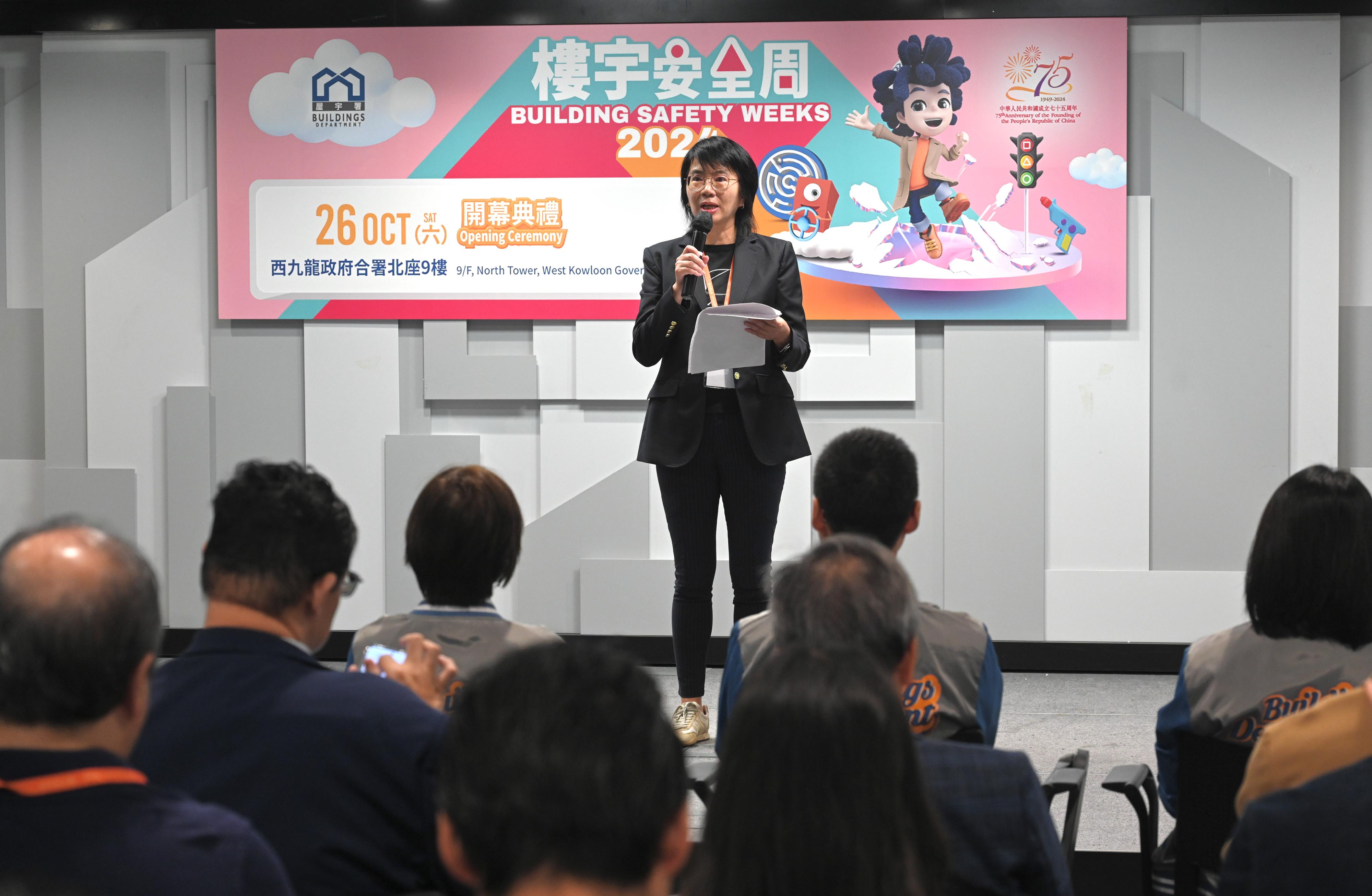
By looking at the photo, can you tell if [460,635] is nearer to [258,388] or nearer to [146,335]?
[258,388]

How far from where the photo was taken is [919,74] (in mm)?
4211

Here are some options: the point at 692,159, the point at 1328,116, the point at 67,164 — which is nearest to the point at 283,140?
the point at 67,164

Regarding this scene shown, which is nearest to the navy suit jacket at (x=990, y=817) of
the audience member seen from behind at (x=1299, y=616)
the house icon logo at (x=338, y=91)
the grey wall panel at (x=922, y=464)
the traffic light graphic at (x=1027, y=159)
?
Answer: the audience member seen from behind at (x=1299, y=616)

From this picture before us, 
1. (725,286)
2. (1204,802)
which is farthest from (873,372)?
(1204,802)

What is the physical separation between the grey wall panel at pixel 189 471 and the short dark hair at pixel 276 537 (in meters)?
3.27

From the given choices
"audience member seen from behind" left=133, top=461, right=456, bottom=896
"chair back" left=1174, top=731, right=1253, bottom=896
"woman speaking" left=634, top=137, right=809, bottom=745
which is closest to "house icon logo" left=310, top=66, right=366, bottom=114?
"woman speaking" left=634, top=137, right=809, bottom=745

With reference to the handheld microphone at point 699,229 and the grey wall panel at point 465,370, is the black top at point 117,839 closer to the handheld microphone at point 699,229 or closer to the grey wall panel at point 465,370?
the handheld microphone at point 699,229

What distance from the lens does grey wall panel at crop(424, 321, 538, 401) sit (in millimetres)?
4367

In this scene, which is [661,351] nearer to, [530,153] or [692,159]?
[692,159]

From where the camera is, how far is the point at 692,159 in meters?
3.02

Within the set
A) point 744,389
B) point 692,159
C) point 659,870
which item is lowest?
point 659,870

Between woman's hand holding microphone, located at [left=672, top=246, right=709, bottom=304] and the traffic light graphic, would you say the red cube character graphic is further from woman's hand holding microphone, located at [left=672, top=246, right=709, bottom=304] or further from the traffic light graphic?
woman's hand holding microphone, located at [left=672, top=246, right=709, bottom=304]

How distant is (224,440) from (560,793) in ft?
13.7

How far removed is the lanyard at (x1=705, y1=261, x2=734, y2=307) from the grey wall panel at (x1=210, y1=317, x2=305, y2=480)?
2070 mm
